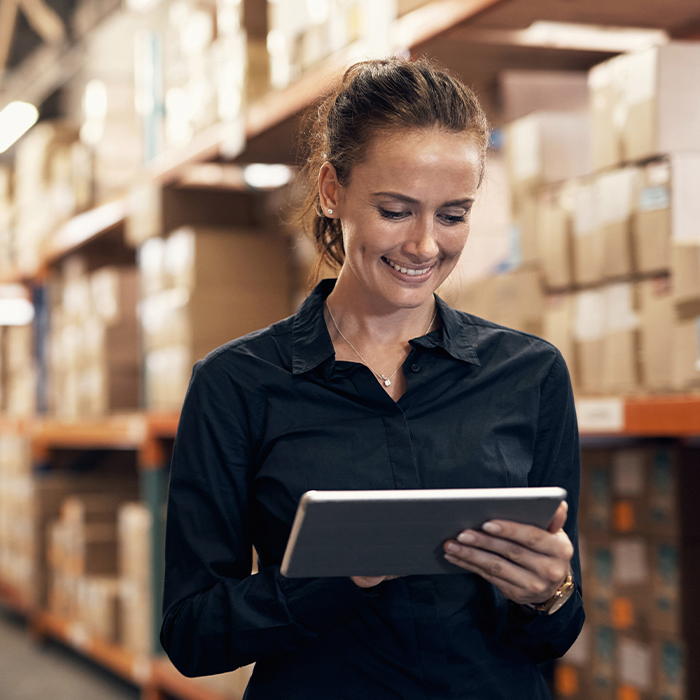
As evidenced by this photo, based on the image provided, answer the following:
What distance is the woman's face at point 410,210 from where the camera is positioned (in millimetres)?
1152

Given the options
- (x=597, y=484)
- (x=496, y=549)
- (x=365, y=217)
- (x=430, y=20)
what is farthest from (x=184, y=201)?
(x=496, y=549)

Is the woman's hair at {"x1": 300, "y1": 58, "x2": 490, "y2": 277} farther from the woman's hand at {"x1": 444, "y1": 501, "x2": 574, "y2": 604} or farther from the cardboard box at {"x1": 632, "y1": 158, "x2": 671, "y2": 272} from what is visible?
the cardboard box at {"x1": 632, "y1": 158, "x2": 671, "y2": 272}

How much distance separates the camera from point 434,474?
1168mm

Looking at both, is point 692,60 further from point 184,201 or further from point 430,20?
point 184,201

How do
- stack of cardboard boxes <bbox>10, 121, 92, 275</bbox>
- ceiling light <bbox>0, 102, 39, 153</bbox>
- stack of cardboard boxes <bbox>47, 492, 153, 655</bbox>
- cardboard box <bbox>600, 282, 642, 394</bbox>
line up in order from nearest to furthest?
cardboard box <bbox>600, 282, 642, 394</bbox> < stack of cardboard boxes <bbox>47, 492, 153, 655</bbox> < stack of cardboard boxes <bbox>10, 121, 92, 275</bbox> < ceiling light <bbox>0, 102, 39, 153</bbox>

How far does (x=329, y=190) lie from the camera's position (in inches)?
50.7

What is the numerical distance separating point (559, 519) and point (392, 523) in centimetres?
20

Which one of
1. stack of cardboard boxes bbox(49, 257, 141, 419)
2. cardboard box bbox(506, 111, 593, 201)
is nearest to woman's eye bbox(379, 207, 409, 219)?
cardboard box bbox(506, 111, 593, 201)

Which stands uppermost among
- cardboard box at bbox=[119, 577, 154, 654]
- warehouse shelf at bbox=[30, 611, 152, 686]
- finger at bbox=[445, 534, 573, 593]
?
finger at bbox=[445, 534, 573, 593]

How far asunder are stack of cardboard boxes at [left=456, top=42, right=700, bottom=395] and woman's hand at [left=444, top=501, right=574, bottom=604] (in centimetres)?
90

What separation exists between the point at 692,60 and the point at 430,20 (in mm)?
609

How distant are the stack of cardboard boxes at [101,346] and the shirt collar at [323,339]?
308cm

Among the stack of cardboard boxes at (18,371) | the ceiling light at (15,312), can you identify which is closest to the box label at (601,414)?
the stack of cardboard boxes at (18,371)

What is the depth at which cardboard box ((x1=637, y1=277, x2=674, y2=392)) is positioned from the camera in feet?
6.14
